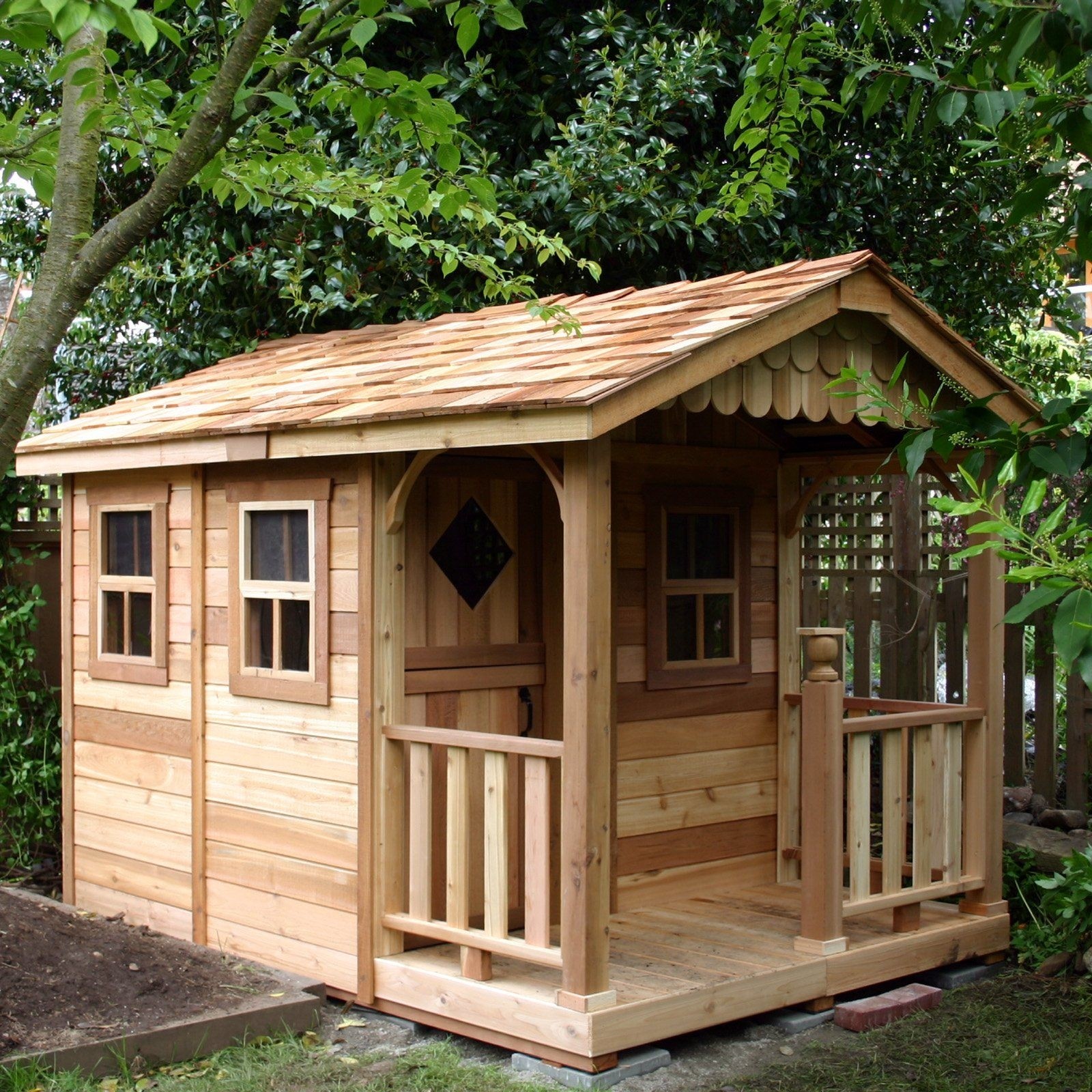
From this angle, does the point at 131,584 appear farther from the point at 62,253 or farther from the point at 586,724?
the point at 586,724

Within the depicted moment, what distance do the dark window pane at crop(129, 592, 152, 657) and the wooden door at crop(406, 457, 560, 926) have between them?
171 centimetres

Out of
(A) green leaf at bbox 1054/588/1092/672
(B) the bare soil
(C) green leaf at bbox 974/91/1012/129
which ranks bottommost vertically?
(B) the bare soil

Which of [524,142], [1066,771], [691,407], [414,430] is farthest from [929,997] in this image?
[524,142]

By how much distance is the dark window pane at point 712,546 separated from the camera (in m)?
7.02

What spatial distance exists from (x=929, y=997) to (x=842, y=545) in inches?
141

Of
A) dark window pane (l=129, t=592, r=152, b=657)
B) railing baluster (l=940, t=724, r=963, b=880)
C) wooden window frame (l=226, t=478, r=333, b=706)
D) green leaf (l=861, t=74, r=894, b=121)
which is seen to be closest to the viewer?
green leaf (l=861, t=74, r=894, b=121)

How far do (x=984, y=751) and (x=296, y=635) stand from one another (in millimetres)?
3204

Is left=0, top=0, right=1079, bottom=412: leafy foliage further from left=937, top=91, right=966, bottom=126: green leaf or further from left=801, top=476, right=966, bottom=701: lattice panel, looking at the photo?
left=937, top=91, right=966, bottom=126: green leaf

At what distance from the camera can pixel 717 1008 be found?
542cm

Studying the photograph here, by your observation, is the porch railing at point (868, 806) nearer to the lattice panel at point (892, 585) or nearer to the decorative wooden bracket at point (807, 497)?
the decorative wooden bracket at point (807, 497)

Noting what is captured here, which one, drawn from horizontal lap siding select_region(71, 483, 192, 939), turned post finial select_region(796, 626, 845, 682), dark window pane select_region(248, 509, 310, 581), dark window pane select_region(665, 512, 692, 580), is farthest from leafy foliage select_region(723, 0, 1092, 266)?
horizontal lap siding select_region(71, 483, 192, 939)

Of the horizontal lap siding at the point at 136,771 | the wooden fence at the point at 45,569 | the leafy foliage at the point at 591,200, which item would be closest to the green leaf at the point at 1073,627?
the horizontal lap siding at the point at 136,771

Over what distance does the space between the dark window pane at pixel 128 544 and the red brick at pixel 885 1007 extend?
3.86 meters

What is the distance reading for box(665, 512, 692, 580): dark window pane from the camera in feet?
22.6
